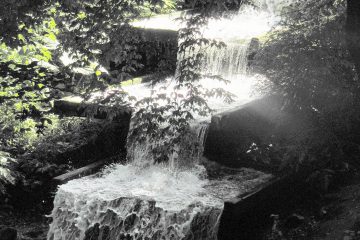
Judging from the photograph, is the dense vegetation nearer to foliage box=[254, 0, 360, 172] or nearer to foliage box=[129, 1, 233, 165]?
foliage box=[254, 0, 360, 172]

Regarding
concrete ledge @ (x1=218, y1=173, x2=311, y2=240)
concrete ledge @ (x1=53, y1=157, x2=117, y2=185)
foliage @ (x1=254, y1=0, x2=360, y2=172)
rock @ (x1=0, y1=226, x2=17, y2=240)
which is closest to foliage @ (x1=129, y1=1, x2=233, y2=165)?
concrete ledge @ (x1=218, y1=173, x2=311, y2=240)

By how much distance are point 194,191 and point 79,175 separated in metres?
2.15

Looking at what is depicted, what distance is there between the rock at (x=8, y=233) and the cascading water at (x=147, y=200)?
69cm

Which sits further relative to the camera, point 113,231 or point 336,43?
point 336,43

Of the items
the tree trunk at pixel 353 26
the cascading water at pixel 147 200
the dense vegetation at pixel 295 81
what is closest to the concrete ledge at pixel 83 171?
the cascading water at pixel 147 200

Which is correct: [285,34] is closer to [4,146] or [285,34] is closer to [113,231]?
[113,231]

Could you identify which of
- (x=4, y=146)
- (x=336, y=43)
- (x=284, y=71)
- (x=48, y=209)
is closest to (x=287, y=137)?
(x=284, y=71)

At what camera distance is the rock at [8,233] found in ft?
22.3

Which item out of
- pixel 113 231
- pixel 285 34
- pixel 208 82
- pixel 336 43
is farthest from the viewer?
pixel 208 82

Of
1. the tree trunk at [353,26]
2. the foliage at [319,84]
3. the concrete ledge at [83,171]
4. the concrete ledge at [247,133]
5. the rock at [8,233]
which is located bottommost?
the rock at [8,233]

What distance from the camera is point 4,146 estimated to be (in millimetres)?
7828

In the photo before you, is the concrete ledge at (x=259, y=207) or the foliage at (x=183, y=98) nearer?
the foliage at (x=183, y=98)

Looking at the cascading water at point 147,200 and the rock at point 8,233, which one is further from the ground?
the cascading water at point 147,200

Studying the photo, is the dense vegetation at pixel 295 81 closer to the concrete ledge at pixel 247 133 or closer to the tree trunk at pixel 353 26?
the tree trunk at pixel 353 26
